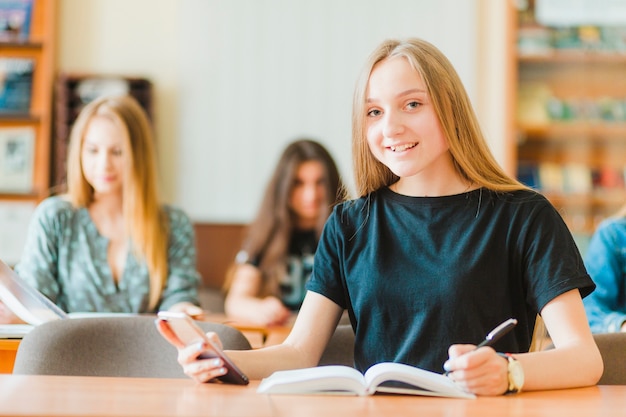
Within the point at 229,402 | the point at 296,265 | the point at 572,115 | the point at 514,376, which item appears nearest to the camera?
the point at 229,402

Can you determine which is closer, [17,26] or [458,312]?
[458,312]

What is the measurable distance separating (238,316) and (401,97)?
183cm

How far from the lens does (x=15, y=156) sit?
4.54 meters

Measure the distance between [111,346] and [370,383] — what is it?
0.76 metres

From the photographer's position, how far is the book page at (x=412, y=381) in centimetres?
127

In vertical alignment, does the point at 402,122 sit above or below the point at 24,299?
above

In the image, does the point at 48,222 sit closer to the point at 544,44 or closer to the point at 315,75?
the point at 315,75

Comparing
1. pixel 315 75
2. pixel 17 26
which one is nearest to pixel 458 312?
pixel 315 75

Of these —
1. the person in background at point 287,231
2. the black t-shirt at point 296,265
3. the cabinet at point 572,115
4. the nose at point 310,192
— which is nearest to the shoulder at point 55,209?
the person in background at point 287,231

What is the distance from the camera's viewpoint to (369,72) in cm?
172

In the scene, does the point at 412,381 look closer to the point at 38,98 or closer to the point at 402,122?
the point at 402,122

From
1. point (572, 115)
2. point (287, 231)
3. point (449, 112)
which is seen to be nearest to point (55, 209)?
point (287, 231)

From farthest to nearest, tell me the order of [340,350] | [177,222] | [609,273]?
[177,222] < [609,273] < [340,350]

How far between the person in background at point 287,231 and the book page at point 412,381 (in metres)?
2.09
